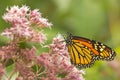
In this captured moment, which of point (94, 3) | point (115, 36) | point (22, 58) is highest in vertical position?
point (94, 3)

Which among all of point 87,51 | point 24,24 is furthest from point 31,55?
point 87,51

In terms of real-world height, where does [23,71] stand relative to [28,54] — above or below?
below

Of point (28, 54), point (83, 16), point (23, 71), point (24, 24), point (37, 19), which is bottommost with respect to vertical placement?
point (23, 71)

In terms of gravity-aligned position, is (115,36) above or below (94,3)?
below

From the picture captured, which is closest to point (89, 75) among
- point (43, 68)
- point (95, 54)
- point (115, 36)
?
point (95, 54)

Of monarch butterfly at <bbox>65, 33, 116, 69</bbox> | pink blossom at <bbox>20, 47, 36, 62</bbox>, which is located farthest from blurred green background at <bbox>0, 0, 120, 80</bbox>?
pink blossom at <bbox>20, 47, 36, 62</bbox>

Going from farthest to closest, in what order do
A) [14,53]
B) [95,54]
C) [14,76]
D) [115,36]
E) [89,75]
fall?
[115,36]
[89,75]
[95,54]
[14,76]
[14,53]

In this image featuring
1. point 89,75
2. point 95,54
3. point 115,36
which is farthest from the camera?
point 115,36

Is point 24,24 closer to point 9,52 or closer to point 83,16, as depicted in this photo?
point 9,52

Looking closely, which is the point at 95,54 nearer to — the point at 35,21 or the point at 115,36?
the point at 35,21
